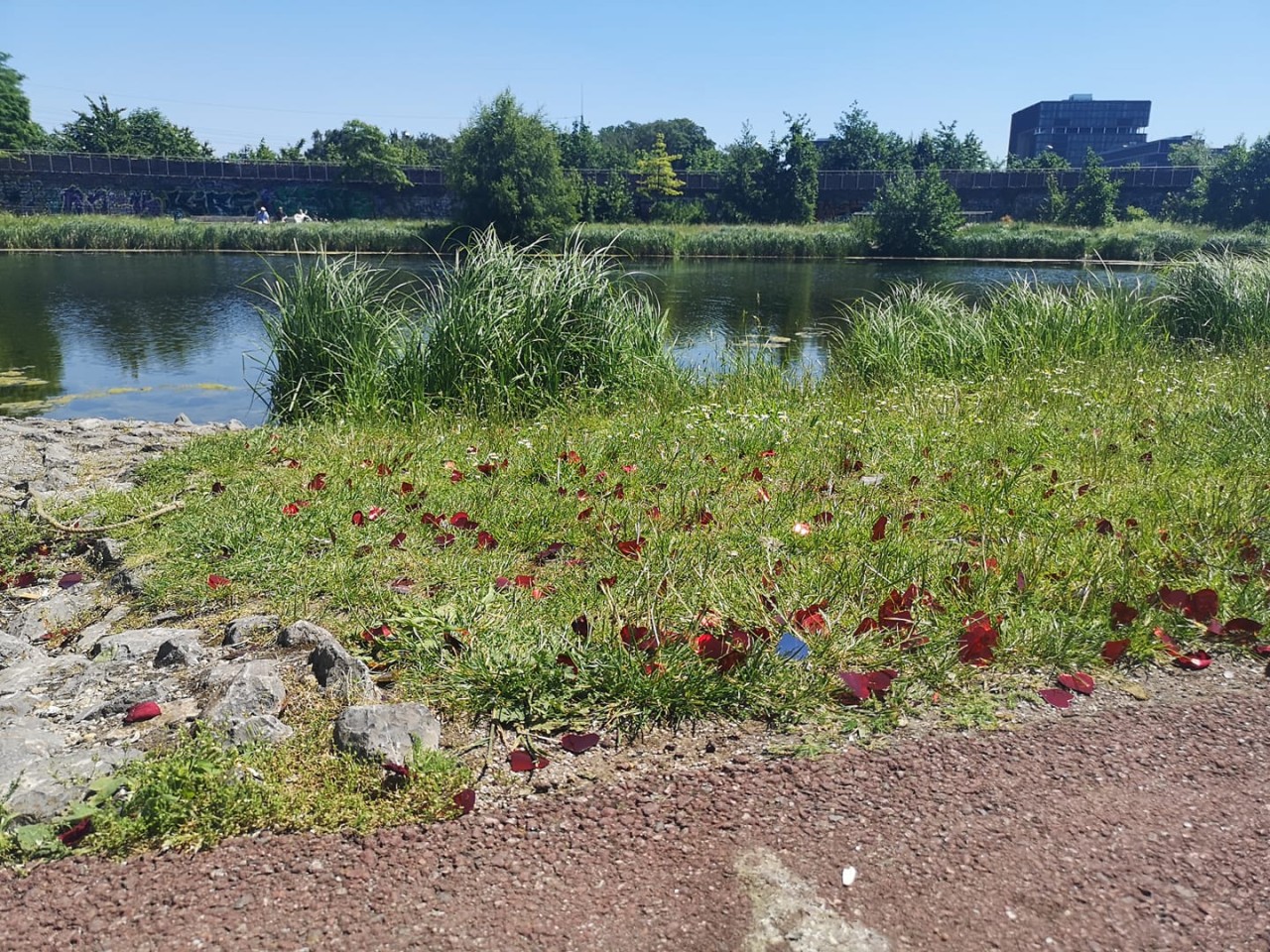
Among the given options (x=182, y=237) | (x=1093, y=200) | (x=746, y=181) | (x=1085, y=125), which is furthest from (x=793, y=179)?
(x=1085, y=125)

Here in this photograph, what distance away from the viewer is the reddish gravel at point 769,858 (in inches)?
73.8

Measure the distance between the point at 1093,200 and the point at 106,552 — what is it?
55194mm

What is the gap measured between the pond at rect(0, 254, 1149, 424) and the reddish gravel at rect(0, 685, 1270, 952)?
18.2 ft

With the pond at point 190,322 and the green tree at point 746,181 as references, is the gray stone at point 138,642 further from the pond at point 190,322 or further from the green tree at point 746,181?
the green tree at point 746,181

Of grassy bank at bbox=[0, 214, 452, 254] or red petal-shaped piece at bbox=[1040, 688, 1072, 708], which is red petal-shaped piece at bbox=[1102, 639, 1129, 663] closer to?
red petal-shaped piece at bbox=[1040, 688, 1072, 708]

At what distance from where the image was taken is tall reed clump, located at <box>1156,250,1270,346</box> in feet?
32.1

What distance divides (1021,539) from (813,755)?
174 centimetres

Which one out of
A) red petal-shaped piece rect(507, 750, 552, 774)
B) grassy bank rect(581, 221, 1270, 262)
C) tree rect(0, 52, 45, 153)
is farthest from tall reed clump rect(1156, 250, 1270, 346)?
tree rect(0, 52, 45, 153)

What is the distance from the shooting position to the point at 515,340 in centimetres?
747

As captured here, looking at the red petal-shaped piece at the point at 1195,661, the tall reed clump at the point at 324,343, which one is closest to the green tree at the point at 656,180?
the tall reed clump at the point at 324,343

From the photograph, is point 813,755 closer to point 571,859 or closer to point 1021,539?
point 571,859

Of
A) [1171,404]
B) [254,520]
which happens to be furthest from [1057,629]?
[1171,404]

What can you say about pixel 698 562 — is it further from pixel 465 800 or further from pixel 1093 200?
pixel 1093 200

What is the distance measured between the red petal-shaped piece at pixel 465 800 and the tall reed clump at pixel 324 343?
5314mm
